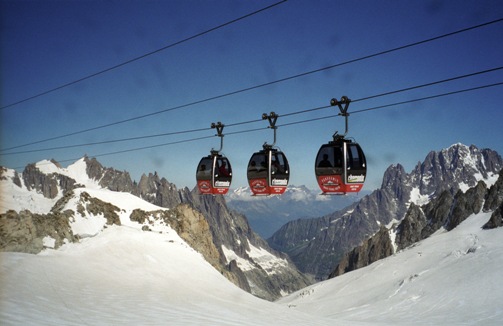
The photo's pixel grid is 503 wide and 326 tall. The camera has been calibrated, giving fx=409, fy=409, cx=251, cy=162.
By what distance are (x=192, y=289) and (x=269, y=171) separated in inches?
934

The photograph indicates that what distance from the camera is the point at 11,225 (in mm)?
41406

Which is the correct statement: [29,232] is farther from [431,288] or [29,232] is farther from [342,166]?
[431,288]

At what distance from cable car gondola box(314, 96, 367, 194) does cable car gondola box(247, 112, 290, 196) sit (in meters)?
2.46

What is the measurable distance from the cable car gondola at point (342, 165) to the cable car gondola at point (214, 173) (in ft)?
21.6

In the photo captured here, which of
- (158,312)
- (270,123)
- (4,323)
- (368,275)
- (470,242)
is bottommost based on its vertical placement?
(368,275)

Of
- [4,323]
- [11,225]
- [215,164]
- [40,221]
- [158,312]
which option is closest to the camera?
[4,323]

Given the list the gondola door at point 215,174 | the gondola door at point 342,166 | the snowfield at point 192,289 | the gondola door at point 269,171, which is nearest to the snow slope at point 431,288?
the snowfield at point 192,289

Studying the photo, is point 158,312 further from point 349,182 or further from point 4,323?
point 349,182

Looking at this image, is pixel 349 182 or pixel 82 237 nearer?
pixel 349 182

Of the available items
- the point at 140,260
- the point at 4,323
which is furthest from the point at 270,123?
the point at 140,260

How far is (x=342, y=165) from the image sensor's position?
19109mm

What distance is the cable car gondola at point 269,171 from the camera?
2128 centimetres

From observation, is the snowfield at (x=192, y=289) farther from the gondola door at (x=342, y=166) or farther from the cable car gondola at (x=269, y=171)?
the gondola door at (x=342, y=166)

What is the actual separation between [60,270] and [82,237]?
1819 cm
